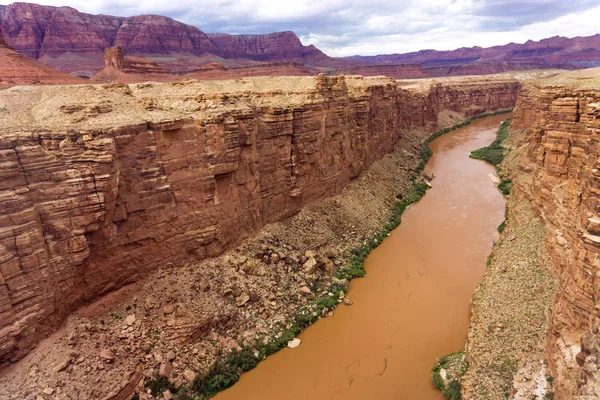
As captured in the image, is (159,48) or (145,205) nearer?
(145,205)

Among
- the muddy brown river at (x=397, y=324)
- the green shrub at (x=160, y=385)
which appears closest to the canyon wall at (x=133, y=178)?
the green shrub at (x=160, y=385)

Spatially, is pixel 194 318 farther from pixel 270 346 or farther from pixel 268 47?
pixel 268 47

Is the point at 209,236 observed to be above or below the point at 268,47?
below

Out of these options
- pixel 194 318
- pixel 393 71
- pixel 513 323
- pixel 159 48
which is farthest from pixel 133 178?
→ pixel 393 71

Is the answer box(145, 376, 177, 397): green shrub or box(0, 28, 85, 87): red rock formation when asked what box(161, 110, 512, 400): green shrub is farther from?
box(0, 28, 85, 87): red rock formation

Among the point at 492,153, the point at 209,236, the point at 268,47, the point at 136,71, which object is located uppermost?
the point at 268,47

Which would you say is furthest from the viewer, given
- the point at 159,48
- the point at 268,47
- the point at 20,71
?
the point at 268,47

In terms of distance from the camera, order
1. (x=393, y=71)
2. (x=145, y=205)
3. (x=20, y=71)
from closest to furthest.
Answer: (x=145, y=205), (x=20, y=71), (x=393, y=71)
